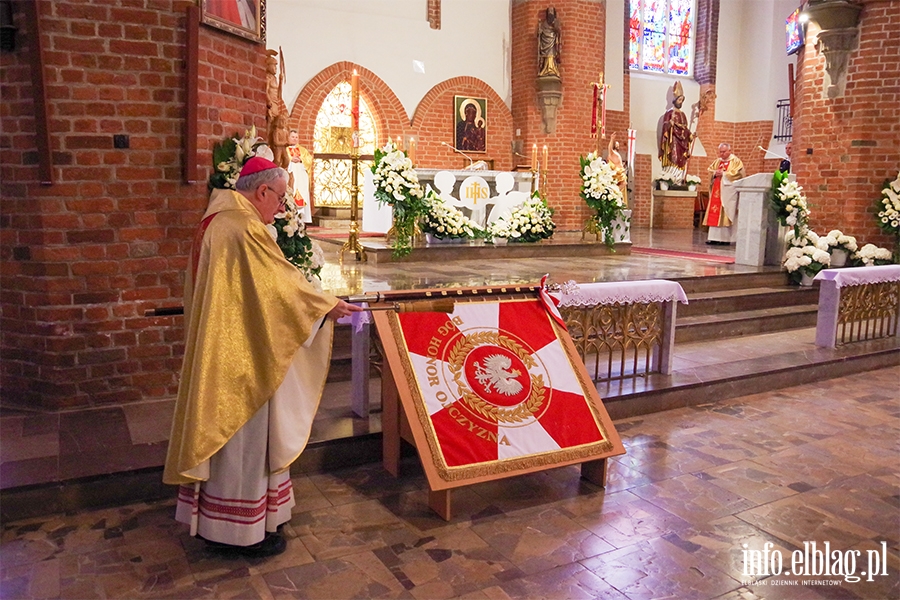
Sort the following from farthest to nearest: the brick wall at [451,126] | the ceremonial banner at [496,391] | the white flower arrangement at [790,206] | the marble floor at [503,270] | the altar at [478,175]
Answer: the brick wall at [451,126], the altar at [478,175], the white flower arrangement at [790,206], the marble floor at [503,270], the ceremonial banner at [496,391]

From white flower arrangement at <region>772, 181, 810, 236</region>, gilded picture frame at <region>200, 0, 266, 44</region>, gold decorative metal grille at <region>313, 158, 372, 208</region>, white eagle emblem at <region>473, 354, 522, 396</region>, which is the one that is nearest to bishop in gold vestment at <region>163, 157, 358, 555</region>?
white eagle emblem at <region>473, 354, 522, 396</region>

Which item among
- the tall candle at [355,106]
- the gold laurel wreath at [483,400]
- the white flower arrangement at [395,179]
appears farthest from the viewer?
the white flower arrangement at [395,179]

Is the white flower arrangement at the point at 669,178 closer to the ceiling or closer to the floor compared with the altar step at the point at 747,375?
closer to the ceiling

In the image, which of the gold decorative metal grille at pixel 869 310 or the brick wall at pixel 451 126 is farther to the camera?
the brick wall at pixel 451 126

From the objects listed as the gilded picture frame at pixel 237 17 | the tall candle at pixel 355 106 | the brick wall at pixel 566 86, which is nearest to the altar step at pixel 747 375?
the gilded picture frame at pixel 237 17

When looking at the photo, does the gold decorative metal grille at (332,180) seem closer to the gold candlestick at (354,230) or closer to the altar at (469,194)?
the altar at (469,194)

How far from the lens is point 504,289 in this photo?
3963mm

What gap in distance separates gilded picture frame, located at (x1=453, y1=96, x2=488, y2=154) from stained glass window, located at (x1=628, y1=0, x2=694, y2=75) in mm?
4916

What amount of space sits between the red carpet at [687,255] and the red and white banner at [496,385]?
661cm

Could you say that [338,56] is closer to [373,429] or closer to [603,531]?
[373,429]

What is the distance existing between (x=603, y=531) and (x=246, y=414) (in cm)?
170

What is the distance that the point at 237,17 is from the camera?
454cm

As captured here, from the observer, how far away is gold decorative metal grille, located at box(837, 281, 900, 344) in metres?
6.76

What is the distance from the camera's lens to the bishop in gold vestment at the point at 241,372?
9.14 ft
